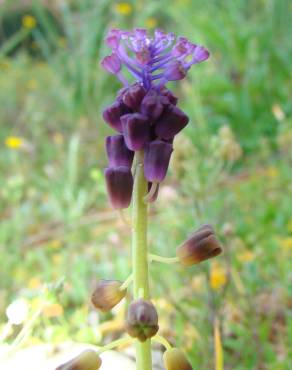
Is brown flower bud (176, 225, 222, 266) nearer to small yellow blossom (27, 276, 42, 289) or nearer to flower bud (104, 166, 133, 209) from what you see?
flower bud (104, 166, 133, 209)

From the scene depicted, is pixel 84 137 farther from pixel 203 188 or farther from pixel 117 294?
pixel 117 294

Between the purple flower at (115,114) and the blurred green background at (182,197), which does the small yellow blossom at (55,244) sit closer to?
the blurred green background at (182,197)

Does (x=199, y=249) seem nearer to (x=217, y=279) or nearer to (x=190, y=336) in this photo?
(x=190, y=336)

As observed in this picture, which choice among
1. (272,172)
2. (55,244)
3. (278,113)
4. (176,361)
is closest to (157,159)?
(176,361)


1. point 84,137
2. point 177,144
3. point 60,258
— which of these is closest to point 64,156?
point 84,137

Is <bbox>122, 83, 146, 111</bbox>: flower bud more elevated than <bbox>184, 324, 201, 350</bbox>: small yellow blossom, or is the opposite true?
<bbox>122, 83, 146, 111</bbox>: flower bud

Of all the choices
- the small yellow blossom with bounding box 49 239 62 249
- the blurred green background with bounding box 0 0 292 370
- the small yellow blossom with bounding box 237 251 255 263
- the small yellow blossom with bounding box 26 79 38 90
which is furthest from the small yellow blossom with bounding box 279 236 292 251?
the small yellow blossom with bounding box 26 79 38 90
